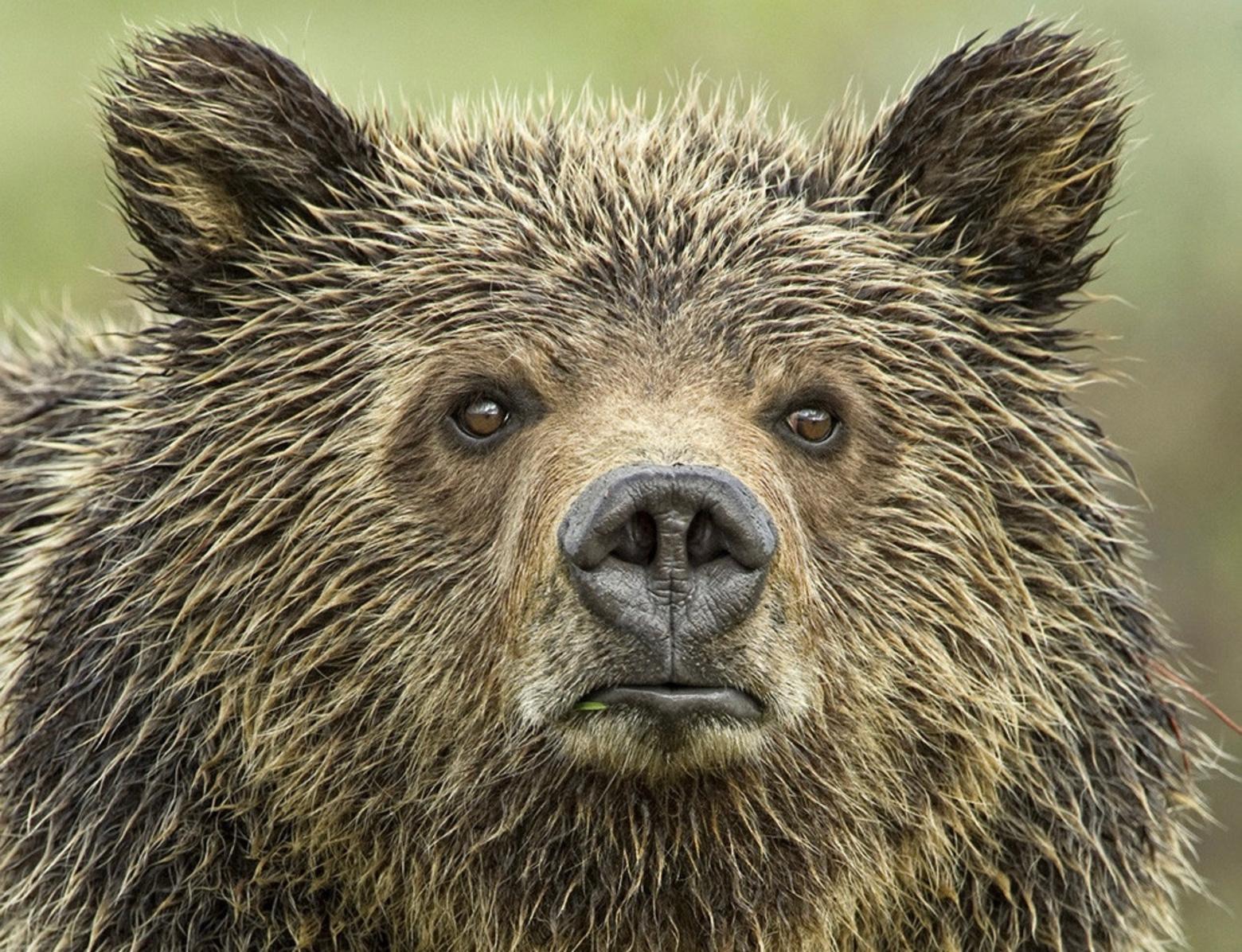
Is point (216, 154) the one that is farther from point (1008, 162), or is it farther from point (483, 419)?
point (1008, 162)

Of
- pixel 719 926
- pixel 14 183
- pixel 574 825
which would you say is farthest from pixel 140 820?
pixel 14 183

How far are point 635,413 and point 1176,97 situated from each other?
13.3 meters

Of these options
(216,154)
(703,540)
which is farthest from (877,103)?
(703,540)

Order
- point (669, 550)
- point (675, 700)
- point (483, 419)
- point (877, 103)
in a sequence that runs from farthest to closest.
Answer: point (877, 103) → point (483, 419) → point (675, 700) → point (669, 550)

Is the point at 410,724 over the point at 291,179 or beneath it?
beneath

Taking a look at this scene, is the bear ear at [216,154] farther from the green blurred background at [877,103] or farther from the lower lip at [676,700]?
the green blurred background at [877,103]

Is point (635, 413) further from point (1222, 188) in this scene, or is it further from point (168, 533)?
point (1222, 188)

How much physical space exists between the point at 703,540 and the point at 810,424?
48.1 inches

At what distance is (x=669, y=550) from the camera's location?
636 centimetres

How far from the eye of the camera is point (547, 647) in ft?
22.1

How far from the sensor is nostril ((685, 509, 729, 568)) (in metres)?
6.40

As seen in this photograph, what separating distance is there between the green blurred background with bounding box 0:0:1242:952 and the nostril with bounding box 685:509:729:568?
871 cm

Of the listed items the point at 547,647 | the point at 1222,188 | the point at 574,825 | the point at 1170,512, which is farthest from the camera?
the point at 1222,188

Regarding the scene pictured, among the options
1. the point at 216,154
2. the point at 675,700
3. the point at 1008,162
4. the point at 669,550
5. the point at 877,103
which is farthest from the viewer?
the point at 877,103
